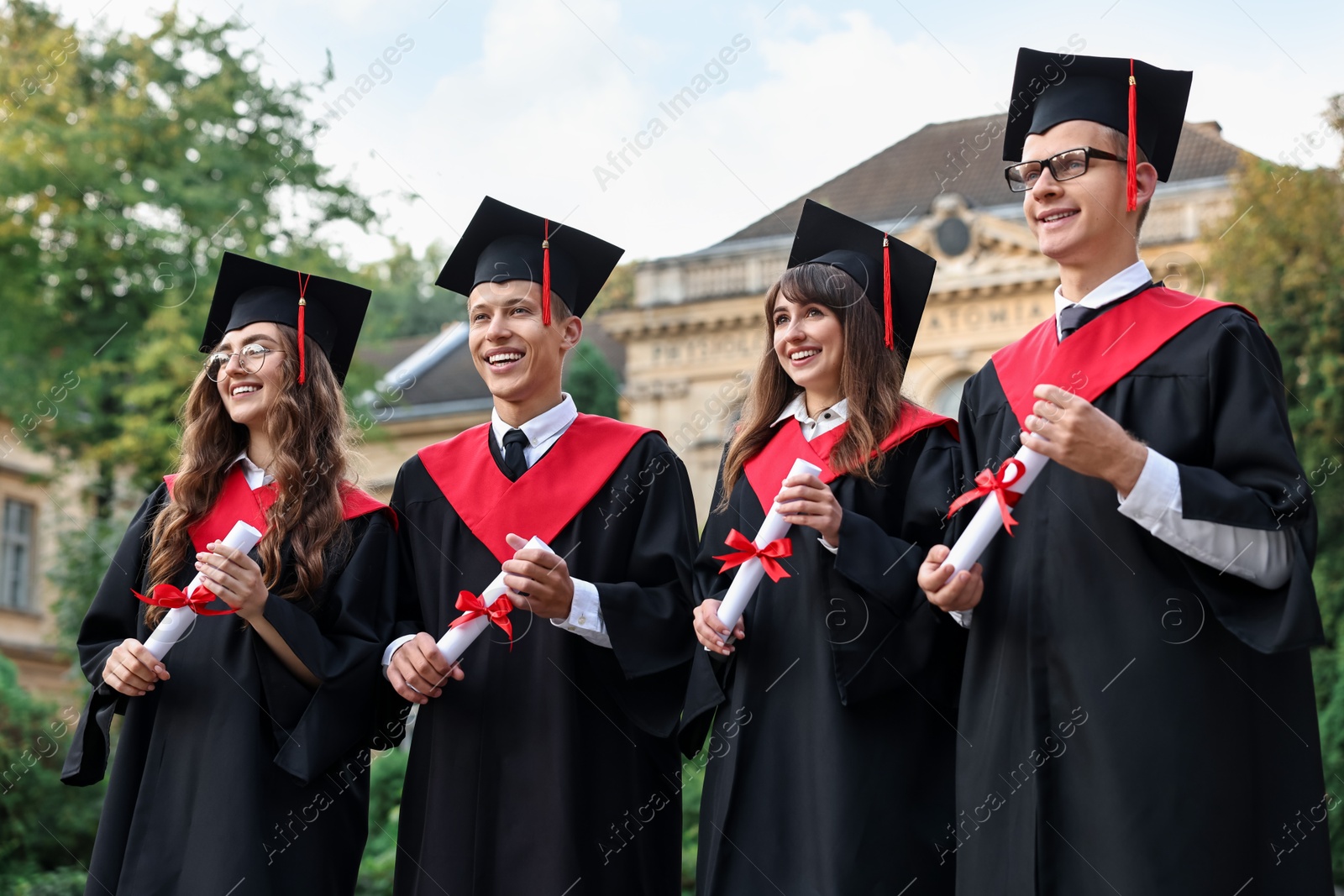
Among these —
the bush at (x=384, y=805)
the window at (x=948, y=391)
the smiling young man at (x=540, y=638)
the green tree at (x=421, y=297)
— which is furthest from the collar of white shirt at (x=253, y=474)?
the green tree at (x=421, y=297)

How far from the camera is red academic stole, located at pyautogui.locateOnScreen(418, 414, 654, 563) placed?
15.8 feet

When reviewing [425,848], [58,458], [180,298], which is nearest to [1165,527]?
[425,848]

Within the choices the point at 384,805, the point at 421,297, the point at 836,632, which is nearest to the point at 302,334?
the point at 836,632

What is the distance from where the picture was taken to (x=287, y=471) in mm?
4836

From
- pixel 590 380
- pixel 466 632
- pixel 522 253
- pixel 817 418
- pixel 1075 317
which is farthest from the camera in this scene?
pixel 590 380

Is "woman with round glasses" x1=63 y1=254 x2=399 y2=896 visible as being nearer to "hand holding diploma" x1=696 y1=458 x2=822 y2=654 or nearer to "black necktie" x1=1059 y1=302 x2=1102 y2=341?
"hand holding diploma" x1=696 y1=458 x2=822 y2=654

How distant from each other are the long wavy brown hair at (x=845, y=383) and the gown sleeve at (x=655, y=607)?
19 centimetres

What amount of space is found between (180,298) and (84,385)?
1920mm

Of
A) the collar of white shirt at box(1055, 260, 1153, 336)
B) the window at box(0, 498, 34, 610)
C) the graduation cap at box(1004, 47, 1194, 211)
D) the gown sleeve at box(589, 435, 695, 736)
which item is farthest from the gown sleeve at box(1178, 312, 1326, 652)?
the window at box(0, 498, 34, 610)

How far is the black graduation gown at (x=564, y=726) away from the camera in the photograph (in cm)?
456

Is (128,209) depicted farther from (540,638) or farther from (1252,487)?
(1252,487)

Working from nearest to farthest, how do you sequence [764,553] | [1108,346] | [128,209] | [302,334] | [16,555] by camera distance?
[1108,346] < [764,553] < [302,334] < [128,209] < [16,555]

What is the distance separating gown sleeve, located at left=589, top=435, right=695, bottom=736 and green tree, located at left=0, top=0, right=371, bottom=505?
51.3 feet

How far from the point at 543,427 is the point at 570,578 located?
0.73 m
